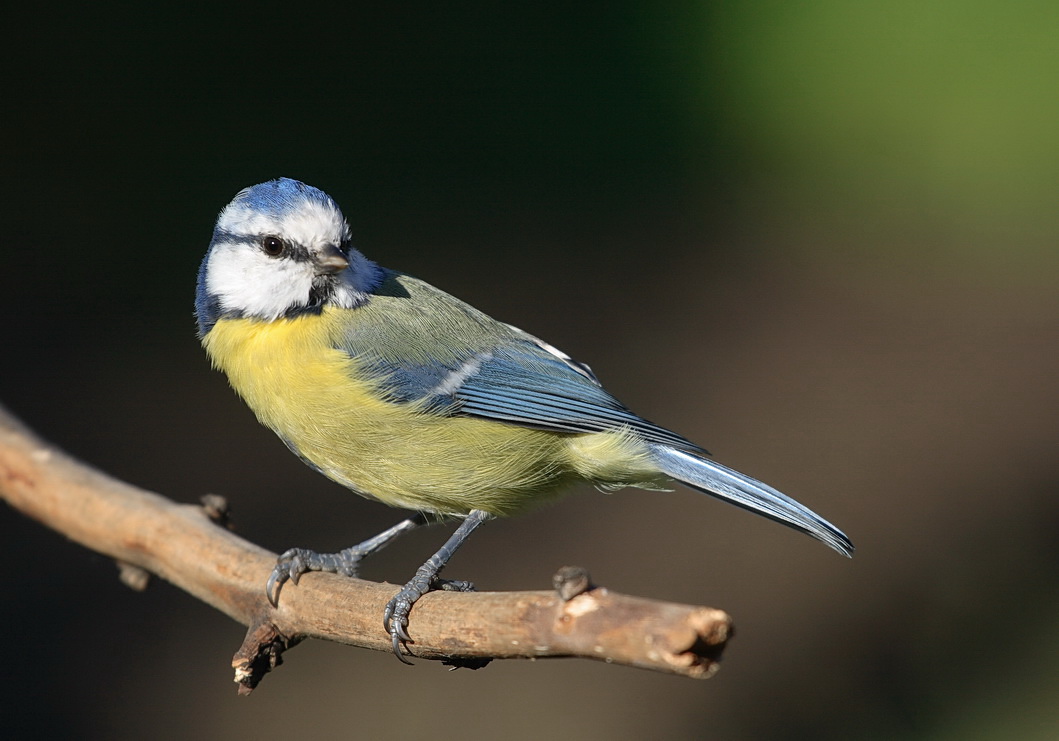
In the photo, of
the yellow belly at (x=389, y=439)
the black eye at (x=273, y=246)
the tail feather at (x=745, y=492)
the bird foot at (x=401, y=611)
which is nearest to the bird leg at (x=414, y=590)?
the bird foot at (x=401, y=611)

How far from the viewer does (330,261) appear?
2.36m

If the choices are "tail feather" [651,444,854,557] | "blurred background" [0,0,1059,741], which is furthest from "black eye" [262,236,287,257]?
"blurred background" [0,0,1059,741]

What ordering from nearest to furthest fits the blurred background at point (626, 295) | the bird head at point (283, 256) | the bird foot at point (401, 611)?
the bird foot at point (401, 611), the bird head at point (283, 256), the blurred background at point (626, 295)

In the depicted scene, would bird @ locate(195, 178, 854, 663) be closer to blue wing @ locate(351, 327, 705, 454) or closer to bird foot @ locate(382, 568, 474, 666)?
blue wing @ locate(351, 327, 705, 454)

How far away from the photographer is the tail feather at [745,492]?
7.15ft

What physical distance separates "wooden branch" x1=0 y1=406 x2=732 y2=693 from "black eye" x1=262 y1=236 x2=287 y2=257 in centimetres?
62

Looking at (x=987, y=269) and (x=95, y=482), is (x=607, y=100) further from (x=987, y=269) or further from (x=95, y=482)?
(x=95, y=482)

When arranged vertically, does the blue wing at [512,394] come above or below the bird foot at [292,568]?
above

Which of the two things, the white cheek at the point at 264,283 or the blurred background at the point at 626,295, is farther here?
the blurred background at the point at 626,295

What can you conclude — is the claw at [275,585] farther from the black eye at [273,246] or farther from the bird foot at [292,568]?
the black eye at [273,246]

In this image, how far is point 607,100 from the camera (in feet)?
21.6

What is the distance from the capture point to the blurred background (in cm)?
383

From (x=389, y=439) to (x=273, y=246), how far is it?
1.73 feet

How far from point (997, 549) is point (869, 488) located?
2.07ft
